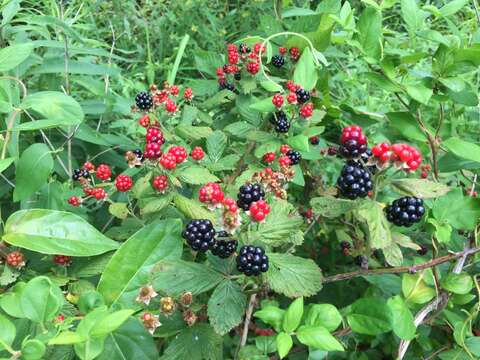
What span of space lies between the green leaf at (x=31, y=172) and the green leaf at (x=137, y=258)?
0.42 meters

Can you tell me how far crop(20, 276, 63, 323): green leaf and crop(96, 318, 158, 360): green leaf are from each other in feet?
0.60

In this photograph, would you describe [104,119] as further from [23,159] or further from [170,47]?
[170,47]

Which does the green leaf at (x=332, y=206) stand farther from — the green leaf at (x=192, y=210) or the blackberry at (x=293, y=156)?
the blackberry at (x=293, y=156)

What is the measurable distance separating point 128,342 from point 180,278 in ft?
0.54

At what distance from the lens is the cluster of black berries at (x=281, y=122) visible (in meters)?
1.52

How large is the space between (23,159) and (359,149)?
901 millimetres

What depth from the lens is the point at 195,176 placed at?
4.18 feet

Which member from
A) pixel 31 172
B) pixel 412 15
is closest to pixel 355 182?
pixel 412 15

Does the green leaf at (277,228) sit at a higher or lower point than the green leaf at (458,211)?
higher

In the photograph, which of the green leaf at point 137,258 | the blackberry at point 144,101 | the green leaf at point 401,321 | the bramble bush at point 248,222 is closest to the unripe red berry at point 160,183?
the bramble bush at point 248,222

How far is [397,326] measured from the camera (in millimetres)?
1083

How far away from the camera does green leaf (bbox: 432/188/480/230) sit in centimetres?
125

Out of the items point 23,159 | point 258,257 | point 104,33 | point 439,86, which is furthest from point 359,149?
point 104,33

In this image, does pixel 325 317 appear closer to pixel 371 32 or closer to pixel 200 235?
pixel 200 235
